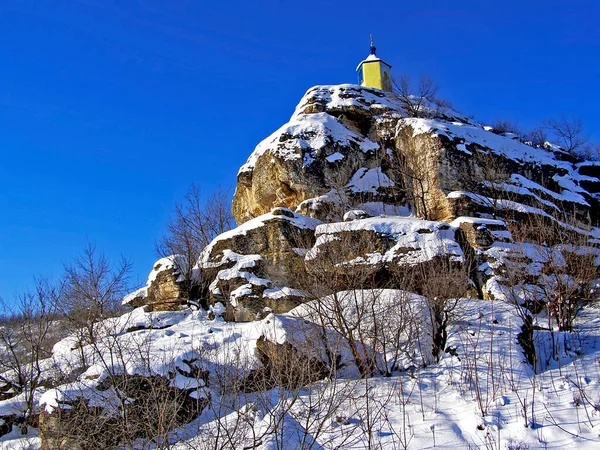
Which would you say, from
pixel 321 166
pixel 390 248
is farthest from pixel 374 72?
pixel 390 248

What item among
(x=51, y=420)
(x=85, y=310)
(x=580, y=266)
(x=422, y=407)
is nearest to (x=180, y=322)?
(x=85, y=310)

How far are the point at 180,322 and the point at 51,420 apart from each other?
704 cm

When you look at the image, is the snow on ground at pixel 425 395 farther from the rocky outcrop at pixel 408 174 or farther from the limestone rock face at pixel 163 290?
the rocky outcrop at pixel 408 174

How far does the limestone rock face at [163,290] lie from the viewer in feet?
58.7

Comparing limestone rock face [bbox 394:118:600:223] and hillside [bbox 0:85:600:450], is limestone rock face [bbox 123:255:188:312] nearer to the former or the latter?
hillside [bbox 0:85:600:450]

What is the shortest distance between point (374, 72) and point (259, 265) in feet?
102

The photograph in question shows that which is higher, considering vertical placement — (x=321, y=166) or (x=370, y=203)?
(x=321, y=166)

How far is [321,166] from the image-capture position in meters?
22.7

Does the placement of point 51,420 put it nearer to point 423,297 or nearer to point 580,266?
point 423,297

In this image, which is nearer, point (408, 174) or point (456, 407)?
point (456, 407)

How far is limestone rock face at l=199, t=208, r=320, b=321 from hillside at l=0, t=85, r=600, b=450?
0.24 feet

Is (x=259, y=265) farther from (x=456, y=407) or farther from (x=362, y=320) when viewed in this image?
(x=456, y=407)

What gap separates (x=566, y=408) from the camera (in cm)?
752

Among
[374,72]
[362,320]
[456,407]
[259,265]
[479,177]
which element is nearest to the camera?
[456,407]
